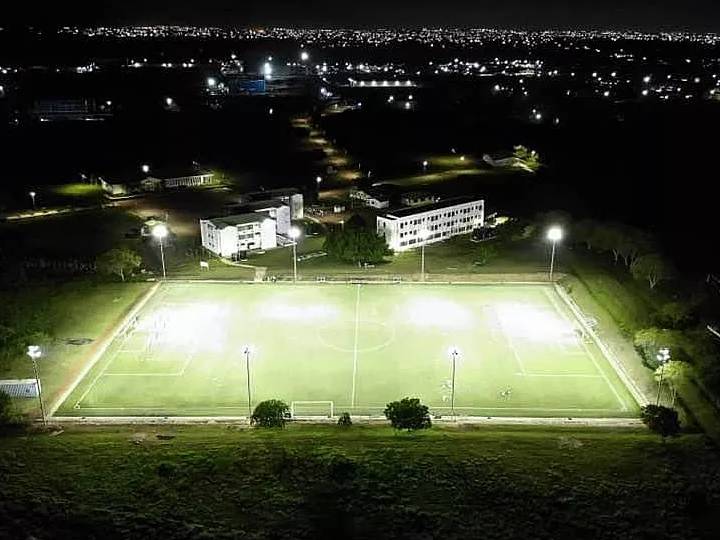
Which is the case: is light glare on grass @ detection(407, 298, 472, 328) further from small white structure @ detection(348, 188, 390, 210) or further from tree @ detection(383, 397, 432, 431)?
small white structure @ detection(348, 188, 390, 210)

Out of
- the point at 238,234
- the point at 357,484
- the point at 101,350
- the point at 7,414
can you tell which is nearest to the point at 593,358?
the point at 357,484

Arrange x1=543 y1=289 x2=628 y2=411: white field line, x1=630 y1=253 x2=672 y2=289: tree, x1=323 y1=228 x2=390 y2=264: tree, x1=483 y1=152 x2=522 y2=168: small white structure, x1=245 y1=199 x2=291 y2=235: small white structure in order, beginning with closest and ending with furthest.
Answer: x1=543 y1=289 x2=628 y2=411: white field line
x1=630 y1=253 x2=672 y2=289: tree
x1=323 y1=228 x2=390 y2=264: tree
x1=245 y1=199 x2=291 y2=235: small white structure
x1=483 y1=152 x2=522 y2=168: small white structure

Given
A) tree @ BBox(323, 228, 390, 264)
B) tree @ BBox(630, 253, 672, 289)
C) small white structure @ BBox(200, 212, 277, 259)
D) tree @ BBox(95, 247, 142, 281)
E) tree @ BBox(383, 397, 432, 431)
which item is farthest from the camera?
small white structure @ BBox(200, 212, 277, 259)

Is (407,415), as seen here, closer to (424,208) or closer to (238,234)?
(238,234)

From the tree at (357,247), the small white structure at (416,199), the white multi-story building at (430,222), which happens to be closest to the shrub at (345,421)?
the tree at (357,247)

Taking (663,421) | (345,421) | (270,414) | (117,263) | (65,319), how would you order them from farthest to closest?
(117,263)
(65,319)
(345,421)
(270,414)
(663,421)

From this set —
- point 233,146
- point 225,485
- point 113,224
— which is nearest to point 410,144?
point 233,146

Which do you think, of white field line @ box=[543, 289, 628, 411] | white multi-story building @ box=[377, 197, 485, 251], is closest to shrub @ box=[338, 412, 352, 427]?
white field line @ box=[543, 289, 628, 411]
